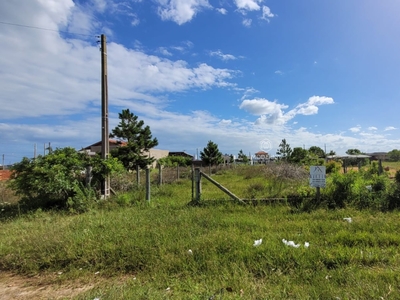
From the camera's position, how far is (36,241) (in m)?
4.34

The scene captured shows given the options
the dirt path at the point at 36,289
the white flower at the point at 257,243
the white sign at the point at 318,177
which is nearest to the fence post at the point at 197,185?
the white sign at the point at 318,177

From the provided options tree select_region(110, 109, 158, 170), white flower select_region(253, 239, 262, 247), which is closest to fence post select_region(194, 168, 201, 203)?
white flower select_region(253, 239, 262, 247)

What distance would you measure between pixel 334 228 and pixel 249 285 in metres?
2.49

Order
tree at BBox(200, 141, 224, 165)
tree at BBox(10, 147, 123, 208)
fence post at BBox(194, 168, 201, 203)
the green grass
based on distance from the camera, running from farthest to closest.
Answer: tree at BBox(200, 141, 224, 165)
tree at BBox(10, 147, 123, 208)
fence post at BBox(194, 168, 201, 203)
the green grass

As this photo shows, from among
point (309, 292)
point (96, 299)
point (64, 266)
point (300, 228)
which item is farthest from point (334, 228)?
point (64, 266)

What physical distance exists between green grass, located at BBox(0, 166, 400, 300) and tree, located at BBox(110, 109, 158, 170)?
62.4ft

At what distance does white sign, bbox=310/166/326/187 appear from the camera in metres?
6.16

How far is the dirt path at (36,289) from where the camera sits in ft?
9.95

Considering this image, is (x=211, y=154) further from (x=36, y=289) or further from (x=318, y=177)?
(x=36, y=289)

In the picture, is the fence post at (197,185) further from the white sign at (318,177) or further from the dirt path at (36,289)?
the dirt path at (36,289)

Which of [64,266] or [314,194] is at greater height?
[314,194]

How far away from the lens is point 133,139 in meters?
28.2

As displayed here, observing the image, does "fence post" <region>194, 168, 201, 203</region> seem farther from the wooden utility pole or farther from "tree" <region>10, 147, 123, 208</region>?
the wooden utility pole

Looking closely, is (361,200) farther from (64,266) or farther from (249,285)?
(64,266)
